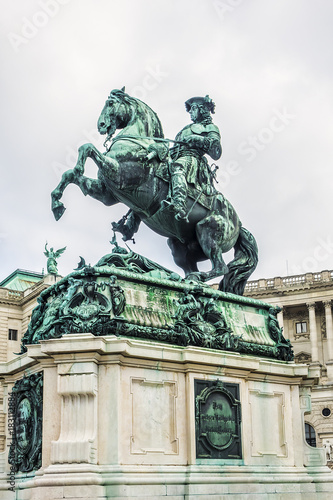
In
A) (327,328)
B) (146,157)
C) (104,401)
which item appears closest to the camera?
(104,401)

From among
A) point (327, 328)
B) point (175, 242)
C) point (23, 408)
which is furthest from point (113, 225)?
point (327, 328)

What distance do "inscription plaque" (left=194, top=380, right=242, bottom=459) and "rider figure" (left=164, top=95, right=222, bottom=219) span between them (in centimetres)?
267

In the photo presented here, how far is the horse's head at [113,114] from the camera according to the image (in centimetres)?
1162

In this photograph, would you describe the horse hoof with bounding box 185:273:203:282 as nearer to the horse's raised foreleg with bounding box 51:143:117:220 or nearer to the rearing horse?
the rearing horse

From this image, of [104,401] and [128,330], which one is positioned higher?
[128,330]

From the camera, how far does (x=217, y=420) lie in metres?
10.3

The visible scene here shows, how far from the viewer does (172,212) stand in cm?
1152

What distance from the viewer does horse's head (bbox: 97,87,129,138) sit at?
38.1 ft

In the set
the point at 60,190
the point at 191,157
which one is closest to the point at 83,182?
the point at 60,190

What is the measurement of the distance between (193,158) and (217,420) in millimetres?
4130

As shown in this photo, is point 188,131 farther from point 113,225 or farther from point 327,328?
point 327,328

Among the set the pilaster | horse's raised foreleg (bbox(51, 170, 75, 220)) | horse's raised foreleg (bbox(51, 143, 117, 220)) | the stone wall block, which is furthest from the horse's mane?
the pilaster

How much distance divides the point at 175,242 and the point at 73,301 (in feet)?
9.67

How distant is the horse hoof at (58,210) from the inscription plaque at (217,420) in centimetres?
331
